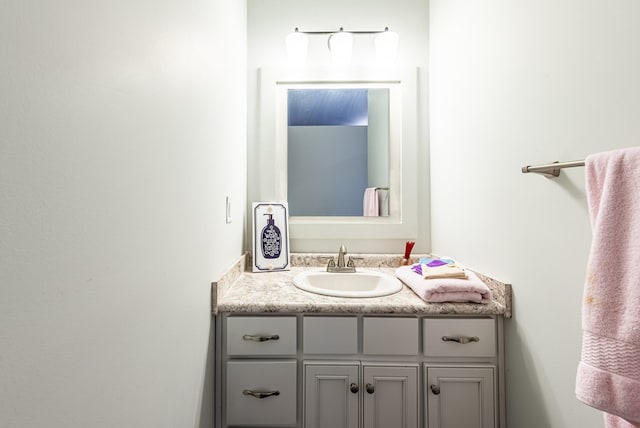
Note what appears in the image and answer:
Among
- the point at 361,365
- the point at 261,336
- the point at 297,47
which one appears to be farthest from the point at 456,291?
the point at 297,47

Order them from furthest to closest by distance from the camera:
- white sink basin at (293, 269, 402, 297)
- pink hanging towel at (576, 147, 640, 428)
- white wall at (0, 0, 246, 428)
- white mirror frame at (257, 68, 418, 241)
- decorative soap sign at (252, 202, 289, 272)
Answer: white mirror frame at (257, 68, 418, 241), decorative soap sign at (252, 202, 289, 272), white sink basin at (293, 269, 402, 297), pink hanging towel at (576, 147, 640, 428), white wall at (0, 0, 246, 428)

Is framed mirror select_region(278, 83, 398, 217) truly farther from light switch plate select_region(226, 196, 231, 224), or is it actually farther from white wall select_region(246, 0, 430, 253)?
light switch plate select_region(226, 196, 231, 224)

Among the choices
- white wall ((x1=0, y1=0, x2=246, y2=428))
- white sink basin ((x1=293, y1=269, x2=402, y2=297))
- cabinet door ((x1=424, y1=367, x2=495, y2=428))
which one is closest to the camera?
white wall ((x1=0, y1=0, x2=246, y2=428))

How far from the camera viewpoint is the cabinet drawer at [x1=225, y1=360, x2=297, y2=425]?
983 mm

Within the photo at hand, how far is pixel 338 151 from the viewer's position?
5.06 ft

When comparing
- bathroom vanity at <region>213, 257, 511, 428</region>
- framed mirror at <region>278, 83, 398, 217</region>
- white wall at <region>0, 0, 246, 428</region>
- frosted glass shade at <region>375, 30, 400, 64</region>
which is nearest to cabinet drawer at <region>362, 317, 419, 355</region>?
bathroom vanity at <region>213, 257, 511, 428</region>

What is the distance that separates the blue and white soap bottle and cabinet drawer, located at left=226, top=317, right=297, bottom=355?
0.47 m

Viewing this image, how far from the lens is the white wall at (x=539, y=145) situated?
0.63 metres

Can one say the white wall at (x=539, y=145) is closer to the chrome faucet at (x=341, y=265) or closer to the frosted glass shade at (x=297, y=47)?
the chrome faucet at (x=341, y=265)

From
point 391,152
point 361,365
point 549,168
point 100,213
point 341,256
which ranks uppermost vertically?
point 391,152

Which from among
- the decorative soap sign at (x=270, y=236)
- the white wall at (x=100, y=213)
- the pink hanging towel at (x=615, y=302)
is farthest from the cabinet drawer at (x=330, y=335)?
the pink hanging towel at (x=615, y=302)

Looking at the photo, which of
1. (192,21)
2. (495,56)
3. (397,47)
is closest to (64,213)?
(192,21)

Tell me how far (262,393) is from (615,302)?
3.36ft

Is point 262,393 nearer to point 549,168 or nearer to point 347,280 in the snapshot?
point 347,280
